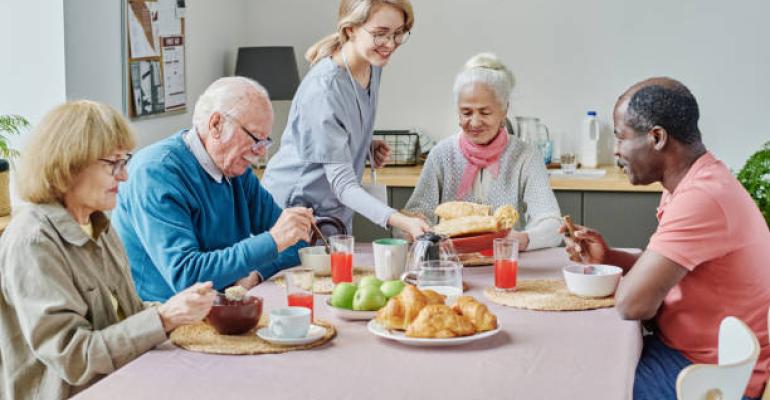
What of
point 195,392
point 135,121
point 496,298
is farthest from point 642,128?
point 135,121

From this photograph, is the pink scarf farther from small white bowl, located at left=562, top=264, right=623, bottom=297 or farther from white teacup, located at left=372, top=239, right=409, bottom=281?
small white bowl, located at left=562, top=264, right=623, bottom=297

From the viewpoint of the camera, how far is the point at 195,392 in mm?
1678

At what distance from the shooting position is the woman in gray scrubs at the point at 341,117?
118 inches

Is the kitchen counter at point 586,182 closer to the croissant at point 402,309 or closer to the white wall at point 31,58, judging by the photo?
the white wall at point 31,58

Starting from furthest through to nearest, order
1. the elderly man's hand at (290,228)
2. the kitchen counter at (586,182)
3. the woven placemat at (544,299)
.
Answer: the kitchen counter at (586,182)
the elderly man's hand at (290,228)
the woven placemat at (544,299)

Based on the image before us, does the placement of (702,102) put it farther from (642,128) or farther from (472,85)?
(642,128)

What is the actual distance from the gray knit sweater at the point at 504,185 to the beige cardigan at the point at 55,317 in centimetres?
152

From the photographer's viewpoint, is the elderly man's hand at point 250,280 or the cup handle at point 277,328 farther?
the elderly man's hand at point 250,280

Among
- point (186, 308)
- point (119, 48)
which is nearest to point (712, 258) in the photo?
point (186, 308)

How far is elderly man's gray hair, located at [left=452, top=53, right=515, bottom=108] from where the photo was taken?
326 cm

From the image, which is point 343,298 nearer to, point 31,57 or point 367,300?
point 367,300

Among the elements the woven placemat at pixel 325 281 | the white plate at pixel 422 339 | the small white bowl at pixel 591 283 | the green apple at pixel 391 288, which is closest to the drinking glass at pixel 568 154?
the woven placemat at pixel 325 281

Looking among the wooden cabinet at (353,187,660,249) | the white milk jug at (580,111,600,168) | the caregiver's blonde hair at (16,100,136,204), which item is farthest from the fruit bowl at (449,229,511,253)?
the white milk jug at (580,111,600,168)

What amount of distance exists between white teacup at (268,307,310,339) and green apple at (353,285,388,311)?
0.67 ft
